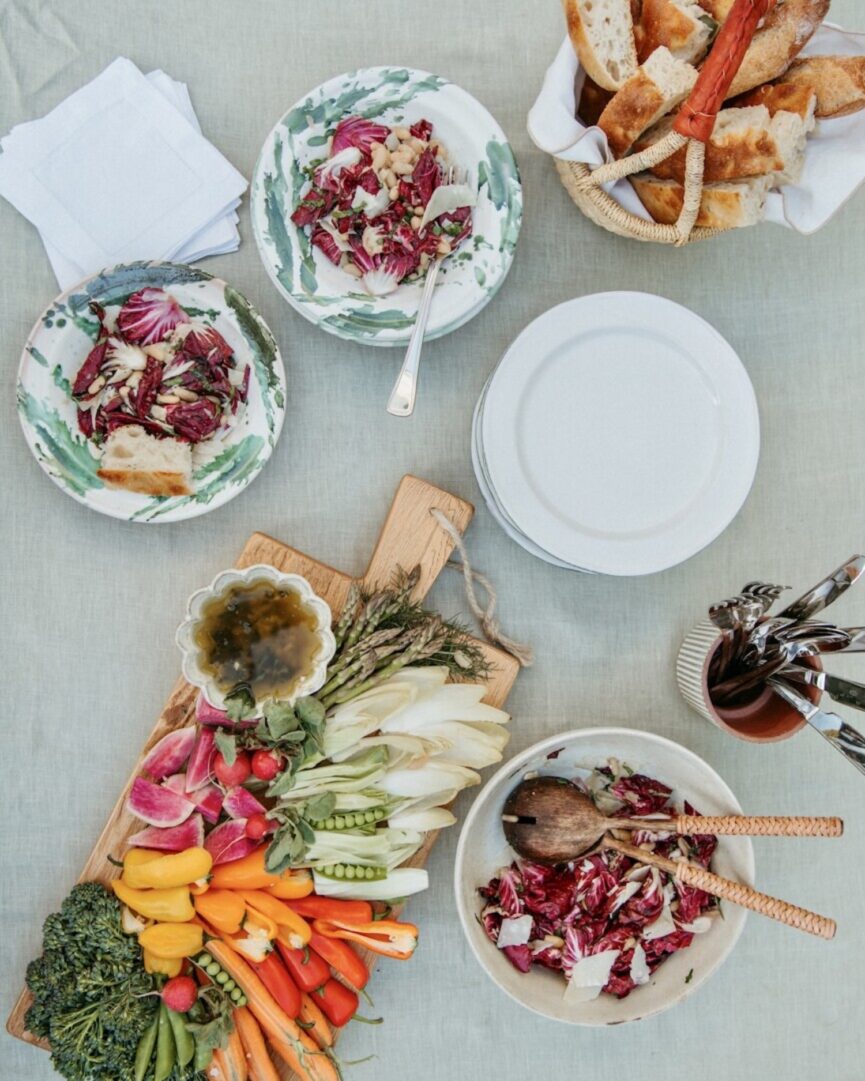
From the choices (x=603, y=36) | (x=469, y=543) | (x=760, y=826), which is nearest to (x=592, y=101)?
(x=603, y=36)

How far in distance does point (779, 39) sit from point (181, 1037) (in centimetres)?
140

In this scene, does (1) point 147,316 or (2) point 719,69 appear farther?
(1) point 147,316

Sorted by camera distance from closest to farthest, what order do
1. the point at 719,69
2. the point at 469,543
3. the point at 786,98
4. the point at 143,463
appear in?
the point at 719,69
the point at 786,98
the point at 143,463
the point at 469,543

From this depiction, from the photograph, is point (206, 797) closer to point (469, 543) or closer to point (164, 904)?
point (164, 904)

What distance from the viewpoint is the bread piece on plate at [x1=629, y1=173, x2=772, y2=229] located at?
3.82 feet

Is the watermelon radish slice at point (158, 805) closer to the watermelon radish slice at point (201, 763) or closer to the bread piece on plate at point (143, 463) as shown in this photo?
the watermelon radish slice at point (201, 763)

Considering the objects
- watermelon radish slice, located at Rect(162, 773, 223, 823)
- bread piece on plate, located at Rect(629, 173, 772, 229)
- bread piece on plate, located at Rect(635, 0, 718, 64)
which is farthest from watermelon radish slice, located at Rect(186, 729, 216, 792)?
bread piece on plate, located at Rect(635, 0, 718, 64)

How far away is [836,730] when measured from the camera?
1.17 metres

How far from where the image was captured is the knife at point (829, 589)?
1184mm

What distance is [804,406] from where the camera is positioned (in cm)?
143

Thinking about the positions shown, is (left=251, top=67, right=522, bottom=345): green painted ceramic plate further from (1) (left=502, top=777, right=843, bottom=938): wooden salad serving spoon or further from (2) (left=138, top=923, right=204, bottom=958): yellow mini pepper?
(2) (left=138, top=923, right=204, bottom=958): yellow mini pepper

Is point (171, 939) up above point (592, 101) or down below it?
below

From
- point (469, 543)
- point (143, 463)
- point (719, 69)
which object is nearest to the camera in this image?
point (719, 69)

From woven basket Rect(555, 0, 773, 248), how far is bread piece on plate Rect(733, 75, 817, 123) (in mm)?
109
